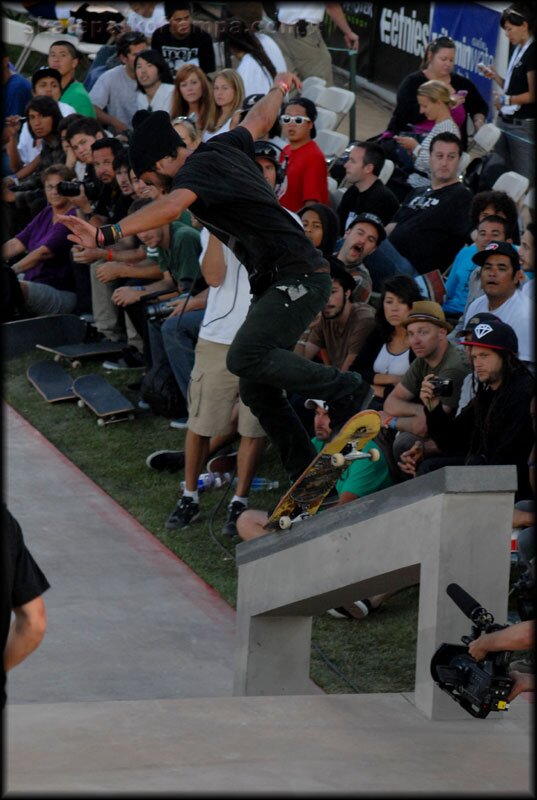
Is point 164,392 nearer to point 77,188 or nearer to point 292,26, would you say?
point 77,188

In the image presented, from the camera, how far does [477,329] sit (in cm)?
629

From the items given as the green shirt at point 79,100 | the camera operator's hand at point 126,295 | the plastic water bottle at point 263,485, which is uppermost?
the green shirt at point 79,100

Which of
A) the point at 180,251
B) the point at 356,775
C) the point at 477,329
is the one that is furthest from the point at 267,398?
the point at 180,251

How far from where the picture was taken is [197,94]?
10.3m

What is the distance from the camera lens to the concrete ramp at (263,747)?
154 inches

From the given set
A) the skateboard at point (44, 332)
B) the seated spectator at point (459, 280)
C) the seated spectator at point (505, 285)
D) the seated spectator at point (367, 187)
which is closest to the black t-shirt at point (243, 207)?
the seated spectator at point (505, 285)

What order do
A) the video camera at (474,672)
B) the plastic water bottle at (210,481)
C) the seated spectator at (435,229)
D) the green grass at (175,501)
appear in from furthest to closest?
the seated spectator at (435,229)
the plastic water bottle at (210,481)
the green grass at (175,501)
the video camera at (474,672)

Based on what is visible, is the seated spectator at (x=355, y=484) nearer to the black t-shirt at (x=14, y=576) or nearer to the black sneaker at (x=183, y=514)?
the black sneaker at (x=183, y=514)

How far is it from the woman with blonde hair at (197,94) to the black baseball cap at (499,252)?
3767mm

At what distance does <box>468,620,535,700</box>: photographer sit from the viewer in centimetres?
409

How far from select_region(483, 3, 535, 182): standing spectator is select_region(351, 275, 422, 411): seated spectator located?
2.84 metres

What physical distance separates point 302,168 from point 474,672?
19.8 feet

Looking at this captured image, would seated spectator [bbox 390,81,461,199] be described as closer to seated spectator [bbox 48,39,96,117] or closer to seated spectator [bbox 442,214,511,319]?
seated spectator [bbox 442,214,511,319]

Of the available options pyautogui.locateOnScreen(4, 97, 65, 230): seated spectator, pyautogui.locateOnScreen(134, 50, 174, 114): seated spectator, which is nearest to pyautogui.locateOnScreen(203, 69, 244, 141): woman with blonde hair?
pyautogui.locateOnScreen(134, 50, 174, 114): seated spectator
